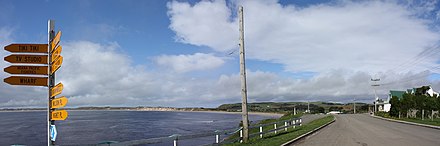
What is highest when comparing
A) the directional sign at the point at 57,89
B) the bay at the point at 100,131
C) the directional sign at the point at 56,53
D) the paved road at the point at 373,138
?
the directional sign at the point at 56,53

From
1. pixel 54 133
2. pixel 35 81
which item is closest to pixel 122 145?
pixel 54 133

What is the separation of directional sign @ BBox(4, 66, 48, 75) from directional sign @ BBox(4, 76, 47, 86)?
0.34ft

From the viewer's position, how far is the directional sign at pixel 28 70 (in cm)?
659

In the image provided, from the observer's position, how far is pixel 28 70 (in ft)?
22.0

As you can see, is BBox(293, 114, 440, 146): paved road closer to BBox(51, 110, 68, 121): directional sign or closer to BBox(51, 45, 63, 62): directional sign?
BBox(51, 110, 68, 121): directional sign

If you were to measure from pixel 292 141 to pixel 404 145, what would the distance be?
15.7ft

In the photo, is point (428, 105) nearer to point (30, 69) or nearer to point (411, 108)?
point (411, 108)

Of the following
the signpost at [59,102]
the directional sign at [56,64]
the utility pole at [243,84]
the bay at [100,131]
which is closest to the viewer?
the signpost at [59,102]

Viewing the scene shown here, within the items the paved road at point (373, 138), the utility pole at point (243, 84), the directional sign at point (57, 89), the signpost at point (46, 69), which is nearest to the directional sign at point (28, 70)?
the signpost at point (46, 69)

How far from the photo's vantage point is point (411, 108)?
55.1 metres

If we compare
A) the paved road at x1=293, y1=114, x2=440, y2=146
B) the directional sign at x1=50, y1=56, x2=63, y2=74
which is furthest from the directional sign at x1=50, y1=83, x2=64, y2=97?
the paved road at x1=293, y1=114, x2=440, y2=146

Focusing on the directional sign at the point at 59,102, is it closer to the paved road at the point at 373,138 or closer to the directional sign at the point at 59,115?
the directional sign at the point at 59,115

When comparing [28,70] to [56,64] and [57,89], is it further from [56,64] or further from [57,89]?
[57,89]

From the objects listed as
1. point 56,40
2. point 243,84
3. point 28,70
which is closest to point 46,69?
point 28,70
